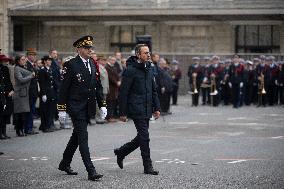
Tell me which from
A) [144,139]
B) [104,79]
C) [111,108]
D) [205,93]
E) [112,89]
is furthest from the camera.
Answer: [205,93]

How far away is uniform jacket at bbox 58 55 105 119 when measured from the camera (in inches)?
476

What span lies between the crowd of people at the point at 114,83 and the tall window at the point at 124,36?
327 inches

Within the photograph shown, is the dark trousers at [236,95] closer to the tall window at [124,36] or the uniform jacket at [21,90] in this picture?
the tall window at [124,36]

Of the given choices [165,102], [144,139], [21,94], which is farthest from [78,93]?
[165,102]

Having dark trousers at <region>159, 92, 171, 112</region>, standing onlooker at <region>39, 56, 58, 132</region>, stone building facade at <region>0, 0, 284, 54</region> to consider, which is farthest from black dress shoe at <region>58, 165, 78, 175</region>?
stone building facade at <region>0, 0, 284, 54</region>

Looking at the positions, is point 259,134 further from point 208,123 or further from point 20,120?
point 20,120

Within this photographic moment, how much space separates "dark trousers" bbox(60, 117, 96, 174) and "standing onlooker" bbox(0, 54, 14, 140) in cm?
514

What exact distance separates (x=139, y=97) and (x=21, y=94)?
726 centimetres

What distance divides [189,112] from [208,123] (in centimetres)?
557

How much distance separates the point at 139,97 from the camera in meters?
12.7

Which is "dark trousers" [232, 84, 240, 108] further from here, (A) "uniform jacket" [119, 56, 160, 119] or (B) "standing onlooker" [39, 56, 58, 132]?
(A) "uniform jacket" [119, 56, 160, 119]

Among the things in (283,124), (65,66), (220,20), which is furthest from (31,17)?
(65,66)

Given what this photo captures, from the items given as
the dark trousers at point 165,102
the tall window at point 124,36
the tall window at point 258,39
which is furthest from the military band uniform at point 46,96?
the tall window at point 124,36

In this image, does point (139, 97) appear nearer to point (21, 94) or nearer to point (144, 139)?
point (144, 139)
